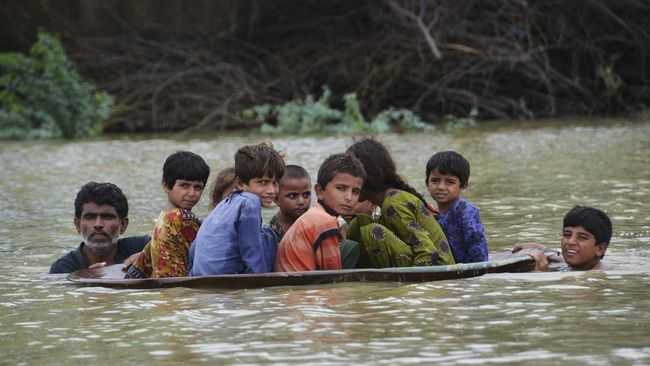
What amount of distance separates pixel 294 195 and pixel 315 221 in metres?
0.58

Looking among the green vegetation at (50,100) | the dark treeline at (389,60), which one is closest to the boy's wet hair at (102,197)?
the dark treeline at (389,60)

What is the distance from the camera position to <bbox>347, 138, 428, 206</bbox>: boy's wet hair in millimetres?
7293

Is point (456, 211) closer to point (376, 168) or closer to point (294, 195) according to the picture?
point (376, 168)

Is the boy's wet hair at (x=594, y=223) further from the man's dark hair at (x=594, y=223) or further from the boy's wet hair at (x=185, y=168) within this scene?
the boy's wet hair at (x=185, y=168)

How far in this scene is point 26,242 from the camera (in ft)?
32.9

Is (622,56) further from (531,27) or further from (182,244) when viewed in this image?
(182,244)

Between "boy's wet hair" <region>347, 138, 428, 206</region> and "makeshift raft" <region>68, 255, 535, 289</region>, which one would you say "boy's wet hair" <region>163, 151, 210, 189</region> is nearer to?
"makeshift raft" <region>68, 255, 535, 289</region>

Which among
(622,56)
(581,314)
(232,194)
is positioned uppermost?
(622,56)

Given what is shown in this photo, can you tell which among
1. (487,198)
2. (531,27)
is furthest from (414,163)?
(531,27)

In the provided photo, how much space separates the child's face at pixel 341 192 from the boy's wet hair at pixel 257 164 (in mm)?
248

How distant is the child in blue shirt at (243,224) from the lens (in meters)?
6.88

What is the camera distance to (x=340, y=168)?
22.5ft

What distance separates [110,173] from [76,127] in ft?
20.4

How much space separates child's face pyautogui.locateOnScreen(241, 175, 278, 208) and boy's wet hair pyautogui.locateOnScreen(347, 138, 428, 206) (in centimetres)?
53
